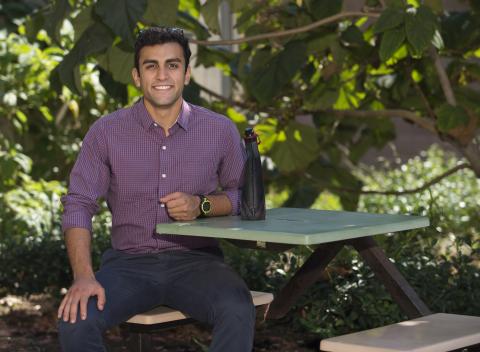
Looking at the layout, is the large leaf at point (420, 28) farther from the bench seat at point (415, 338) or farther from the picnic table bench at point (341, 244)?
the bench seat at point (415, 338)

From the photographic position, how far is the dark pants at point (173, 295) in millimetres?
3381

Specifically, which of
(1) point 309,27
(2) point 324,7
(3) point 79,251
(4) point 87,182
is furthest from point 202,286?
(2) point 324,7

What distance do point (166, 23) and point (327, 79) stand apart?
1472mm

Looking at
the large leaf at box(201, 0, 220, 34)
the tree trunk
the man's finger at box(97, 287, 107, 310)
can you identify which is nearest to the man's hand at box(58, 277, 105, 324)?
the man's finger at box(97, 287, 107, 310)

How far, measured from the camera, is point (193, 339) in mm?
4781

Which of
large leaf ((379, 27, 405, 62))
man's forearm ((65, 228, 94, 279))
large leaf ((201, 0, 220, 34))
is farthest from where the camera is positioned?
large leaf ((201, 0, 220, 34))

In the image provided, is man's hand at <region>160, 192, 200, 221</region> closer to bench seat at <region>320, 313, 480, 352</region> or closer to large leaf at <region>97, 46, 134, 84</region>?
bench seat at <region>320, 313, 480, 352</region>

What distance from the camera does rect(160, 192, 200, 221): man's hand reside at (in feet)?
11.9

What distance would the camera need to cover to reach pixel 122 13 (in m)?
4.32

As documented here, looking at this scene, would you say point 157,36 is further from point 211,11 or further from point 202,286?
point 211,11

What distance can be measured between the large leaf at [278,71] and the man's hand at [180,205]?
181 cm

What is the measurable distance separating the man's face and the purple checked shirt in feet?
0.29

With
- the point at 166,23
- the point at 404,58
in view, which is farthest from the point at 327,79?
the point at 166,23

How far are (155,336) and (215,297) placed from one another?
1533 millimetres
